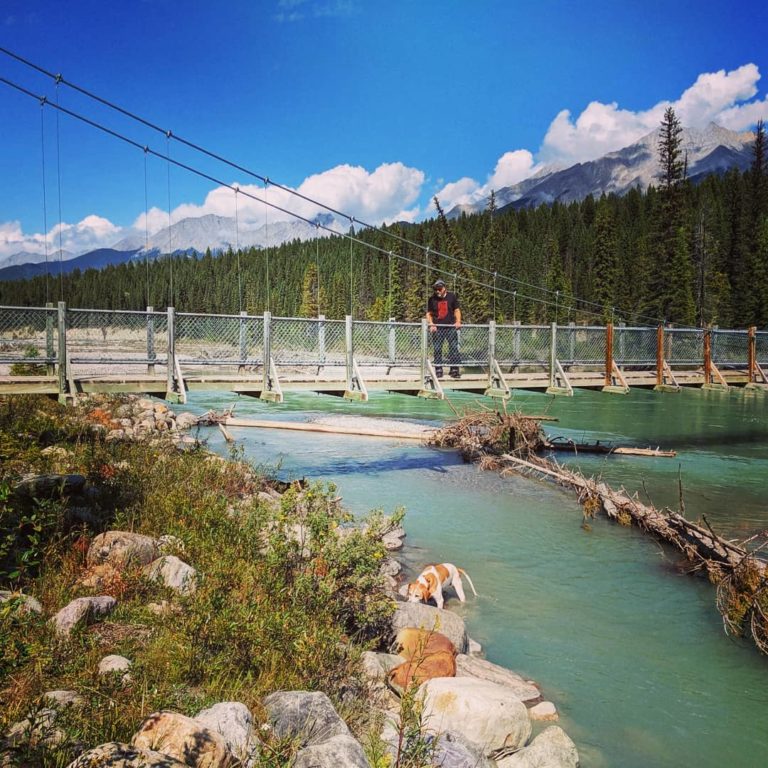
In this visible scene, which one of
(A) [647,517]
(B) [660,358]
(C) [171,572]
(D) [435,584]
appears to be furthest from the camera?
(B) [660,358]

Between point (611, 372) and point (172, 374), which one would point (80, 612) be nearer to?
point (172, 374)

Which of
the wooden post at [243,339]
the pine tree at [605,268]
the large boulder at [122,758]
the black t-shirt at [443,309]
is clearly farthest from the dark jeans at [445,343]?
the pine tree at [605,268]

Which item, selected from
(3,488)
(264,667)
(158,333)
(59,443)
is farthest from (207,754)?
(158,333)

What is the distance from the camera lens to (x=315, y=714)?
3172mm

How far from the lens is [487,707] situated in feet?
12.5

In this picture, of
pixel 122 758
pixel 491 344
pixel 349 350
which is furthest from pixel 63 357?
pixel 122 758

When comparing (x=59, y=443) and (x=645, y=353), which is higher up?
(x=645, y=353)

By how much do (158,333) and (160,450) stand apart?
136 inches

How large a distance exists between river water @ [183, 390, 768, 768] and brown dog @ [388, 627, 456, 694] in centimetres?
79

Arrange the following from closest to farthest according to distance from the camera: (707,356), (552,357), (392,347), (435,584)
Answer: (435,584), (392,347), (552,357), (707,356)

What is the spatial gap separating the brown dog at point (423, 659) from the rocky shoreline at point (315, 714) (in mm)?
34

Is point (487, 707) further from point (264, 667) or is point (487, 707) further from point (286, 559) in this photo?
point (286, 559)

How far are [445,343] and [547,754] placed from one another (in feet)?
30.5

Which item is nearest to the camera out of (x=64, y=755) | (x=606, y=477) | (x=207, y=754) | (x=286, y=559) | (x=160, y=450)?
(x=64, y=755)
